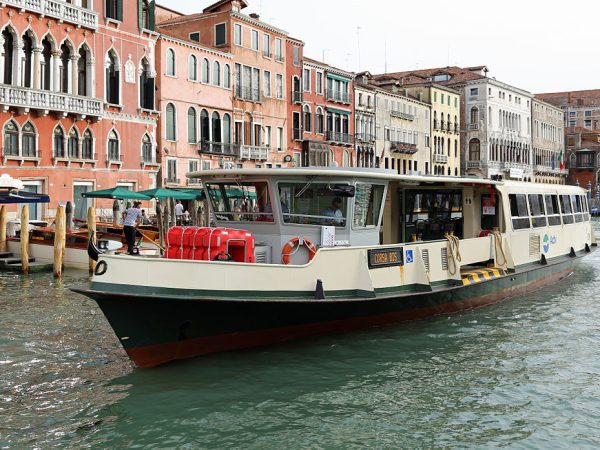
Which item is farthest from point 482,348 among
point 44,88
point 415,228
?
point 44,88

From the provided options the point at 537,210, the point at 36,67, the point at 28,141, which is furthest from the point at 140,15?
the point at 537,210

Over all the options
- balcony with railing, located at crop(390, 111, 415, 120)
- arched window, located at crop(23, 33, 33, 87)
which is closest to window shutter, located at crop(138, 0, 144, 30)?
arched window, located at crop(23, 33, 33, 87)

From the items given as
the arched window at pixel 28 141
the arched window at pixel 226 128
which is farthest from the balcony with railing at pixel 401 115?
the arched window at pixel 28 141

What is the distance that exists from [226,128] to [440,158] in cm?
2654

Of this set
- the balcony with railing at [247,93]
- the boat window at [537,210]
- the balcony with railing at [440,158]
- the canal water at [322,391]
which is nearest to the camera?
the canal water at [322,391]

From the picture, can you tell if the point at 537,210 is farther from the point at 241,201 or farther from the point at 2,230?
the point at 2,230

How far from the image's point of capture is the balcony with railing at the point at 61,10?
2327cm

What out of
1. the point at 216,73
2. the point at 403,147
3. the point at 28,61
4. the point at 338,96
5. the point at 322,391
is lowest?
the point at 322,391

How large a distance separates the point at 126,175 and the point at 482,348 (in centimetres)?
2040

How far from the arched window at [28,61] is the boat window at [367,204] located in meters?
17.4

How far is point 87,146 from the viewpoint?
2597cm

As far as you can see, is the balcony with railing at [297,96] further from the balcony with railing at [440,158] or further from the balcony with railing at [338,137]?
the balcony with railing at [440,158]

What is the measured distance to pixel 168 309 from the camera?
7.84 metres

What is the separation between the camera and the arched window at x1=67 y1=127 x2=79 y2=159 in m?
25.2
